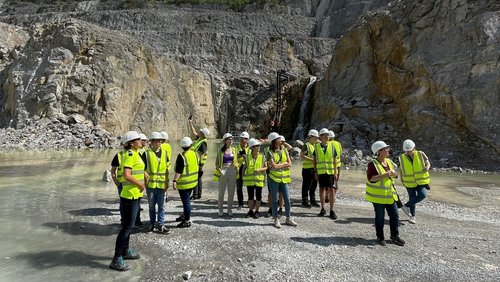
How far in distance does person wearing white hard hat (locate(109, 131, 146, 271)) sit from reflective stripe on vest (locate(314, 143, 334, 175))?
3981mm

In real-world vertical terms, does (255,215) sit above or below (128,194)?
below

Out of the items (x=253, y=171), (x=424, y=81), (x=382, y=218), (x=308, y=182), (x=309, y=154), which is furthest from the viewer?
(x=424, y=81)

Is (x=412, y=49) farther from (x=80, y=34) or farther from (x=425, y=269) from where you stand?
(x=80, y=34)

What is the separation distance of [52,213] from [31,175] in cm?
589

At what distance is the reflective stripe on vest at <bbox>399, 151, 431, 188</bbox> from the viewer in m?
7.34

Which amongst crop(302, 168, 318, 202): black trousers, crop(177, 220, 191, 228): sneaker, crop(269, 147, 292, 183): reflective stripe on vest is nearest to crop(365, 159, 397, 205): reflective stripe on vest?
crop(269, 147, 292, 183): reflective stripe on vest

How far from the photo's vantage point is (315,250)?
5.49 metres

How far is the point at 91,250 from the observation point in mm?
5387

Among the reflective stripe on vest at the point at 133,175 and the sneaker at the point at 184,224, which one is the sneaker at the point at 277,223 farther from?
the reflective stripe on vest at the point at 133,175

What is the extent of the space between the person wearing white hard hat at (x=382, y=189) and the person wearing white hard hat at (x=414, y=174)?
1.69m

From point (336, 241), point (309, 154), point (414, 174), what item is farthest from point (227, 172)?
point (414, 174)

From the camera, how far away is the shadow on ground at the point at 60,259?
189 inches

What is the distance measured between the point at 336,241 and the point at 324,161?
2.03 metres

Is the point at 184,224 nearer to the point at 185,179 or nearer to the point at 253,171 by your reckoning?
the point at 185,179
